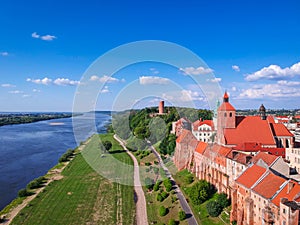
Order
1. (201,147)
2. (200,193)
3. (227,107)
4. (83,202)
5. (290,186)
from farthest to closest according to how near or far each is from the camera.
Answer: (227,107), (201,147), (83,202), (200,193), (290,186)

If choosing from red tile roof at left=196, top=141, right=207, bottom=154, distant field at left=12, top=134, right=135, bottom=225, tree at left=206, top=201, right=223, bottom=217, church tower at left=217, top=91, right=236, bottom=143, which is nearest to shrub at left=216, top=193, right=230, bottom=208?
tree at left=206, top=201, right=223, bottom=217

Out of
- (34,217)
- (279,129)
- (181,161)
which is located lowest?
Result: (34,217)

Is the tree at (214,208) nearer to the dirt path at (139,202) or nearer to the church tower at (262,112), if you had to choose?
the dirt path at (139,202)

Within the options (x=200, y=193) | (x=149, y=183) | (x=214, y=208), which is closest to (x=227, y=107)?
(x=149, y=183)

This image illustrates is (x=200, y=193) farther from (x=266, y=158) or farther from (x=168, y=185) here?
(x=266, y=158)

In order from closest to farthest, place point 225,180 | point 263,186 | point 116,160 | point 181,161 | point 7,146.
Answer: point 263,186 < point 225,180 < point 181,161 < point 116,160 < point 7,146

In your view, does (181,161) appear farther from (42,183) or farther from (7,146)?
(7,146)

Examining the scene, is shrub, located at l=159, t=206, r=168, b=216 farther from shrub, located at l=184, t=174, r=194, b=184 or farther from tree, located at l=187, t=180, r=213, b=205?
shrub, located at l=184, t=174, r=194, b=184

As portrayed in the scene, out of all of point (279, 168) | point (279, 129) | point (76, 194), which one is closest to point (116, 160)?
point (76, 194)
